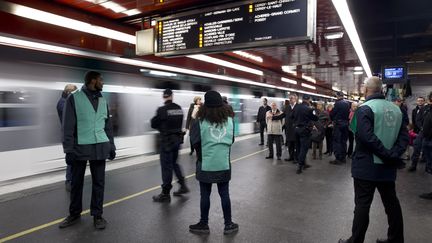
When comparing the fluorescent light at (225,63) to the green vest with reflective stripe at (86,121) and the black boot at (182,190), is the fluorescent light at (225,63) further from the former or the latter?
the green vest with reflective stripe at (86,121)

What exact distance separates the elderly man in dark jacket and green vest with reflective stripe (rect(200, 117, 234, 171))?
1.26m

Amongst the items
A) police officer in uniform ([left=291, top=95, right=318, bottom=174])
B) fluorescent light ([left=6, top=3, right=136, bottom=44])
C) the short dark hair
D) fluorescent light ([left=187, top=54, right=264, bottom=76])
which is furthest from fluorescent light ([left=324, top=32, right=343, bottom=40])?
the short dark hair

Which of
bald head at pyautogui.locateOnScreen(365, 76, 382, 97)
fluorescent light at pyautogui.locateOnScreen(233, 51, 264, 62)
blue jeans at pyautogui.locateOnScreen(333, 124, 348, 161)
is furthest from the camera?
fluorescent light at pyautogui.locateOnScreen(233, 51, 264, 62)

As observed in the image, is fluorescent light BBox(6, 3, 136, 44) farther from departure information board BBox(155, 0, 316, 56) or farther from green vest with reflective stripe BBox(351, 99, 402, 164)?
green vest with reflective stripe BBox(351, 99, 402, 164)

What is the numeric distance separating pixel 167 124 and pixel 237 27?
1.68 meters

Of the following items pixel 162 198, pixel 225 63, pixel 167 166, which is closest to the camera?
pixel 162 198

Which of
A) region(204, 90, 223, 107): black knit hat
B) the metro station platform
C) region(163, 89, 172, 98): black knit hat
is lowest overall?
the metro station platform

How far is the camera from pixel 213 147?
330 cm

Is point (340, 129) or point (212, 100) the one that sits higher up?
point (212, 100)

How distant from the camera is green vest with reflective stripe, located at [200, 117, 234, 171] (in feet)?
10.8

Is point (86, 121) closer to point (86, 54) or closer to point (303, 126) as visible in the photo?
point (86, 54)

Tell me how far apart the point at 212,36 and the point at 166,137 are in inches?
62.5

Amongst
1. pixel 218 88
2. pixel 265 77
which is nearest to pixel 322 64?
pixel 265 77

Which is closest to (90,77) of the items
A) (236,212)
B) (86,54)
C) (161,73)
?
(236,212)
